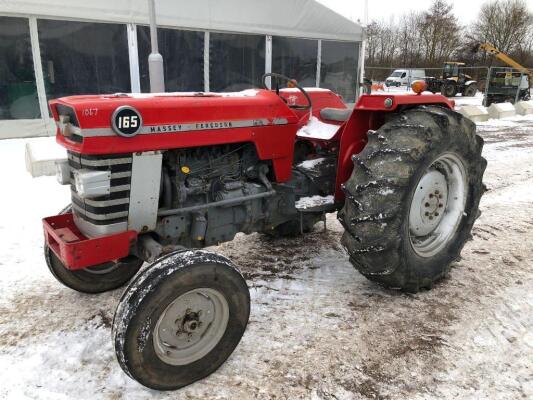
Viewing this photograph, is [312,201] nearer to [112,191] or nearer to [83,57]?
[112,191]

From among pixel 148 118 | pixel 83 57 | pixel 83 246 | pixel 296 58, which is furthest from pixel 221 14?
pixel 83 246

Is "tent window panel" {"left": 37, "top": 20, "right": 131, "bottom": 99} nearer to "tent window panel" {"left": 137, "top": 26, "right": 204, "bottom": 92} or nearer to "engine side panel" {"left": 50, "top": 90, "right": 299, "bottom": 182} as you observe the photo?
"tent window panel" {"left": 137, "top": 26, "right": 204, "bottom": 92}

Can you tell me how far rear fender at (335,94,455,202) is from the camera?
328 centimetres

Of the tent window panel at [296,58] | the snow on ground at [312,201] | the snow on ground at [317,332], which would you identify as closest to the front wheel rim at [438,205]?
the snow on ground at [317,332]

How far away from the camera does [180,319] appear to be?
2389 mm

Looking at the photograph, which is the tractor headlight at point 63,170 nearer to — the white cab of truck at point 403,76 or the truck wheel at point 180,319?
the truck wheel at point 180,319

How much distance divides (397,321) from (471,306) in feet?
2.02

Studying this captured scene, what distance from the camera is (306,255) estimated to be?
4.06 metres

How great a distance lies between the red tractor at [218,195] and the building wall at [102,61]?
6695 mm

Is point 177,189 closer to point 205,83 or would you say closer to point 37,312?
point 37,312

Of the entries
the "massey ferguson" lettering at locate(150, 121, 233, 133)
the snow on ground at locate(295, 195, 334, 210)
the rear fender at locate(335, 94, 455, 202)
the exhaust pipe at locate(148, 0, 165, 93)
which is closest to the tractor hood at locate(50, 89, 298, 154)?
the "massey ferguson" lettering at locate(150, 121, 233, 133)

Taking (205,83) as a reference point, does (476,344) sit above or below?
below

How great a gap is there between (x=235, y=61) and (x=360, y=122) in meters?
8.28

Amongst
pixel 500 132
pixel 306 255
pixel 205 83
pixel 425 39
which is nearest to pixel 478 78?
pixel 425 39
